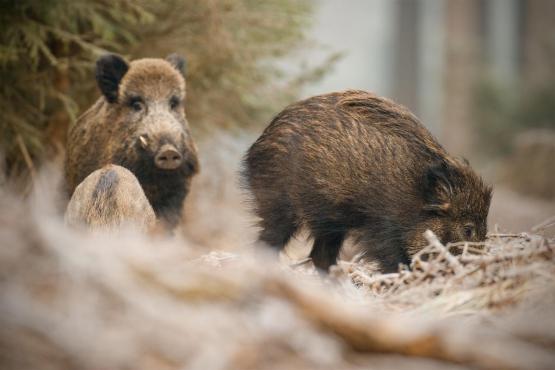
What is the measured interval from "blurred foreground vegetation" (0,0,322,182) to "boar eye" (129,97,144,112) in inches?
51.4

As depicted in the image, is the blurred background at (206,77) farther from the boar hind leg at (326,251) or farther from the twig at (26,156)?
the boar hind leg at (326,251)

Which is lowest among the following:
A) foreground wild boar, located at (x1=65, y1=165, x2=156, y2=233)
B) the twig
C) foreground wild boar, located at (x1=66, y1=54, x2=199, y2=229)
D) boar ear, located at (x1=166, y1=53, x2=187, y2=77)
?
foreground wild boar, located at (x1=65, y1=165, x2=156, y2=233)

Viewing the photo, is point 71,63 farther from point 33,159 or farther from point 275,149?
point 275,149

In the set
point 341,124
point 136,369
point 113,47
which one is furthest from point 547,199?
point 136,369

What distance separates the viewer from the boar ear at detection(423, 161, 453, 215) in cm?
391

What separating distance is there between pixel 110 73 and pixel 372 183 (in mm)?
2080

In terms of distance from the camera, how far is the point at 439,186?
3.93 m

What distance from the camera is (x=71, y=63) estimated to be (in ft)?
20.7

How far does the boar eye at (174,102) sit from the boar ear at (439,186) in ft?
6.43

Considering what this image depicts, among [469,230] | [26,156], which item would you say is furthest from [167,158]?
[26,156]

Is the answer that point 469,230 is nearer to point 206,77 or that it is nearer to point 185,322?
point 185,322

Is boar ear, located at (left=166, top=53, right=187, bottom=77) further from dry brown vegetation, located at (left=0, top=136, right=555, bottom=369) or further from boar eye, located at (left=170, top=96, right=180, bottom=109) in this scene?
dry brown vegetation, located at (left=0, top=136, right=555, bottom=369)

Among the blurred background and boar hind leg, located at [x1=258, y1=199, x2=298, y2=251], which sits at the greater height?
the blurred background

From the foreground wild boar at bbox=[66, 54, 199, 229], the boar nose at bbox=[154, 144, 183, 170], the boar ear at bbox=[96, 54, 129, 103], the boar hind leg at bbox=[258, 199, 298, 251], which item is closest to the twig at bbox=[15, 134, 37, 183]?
the foreground wild boar at bbox=[66, 54, 199, 229]
